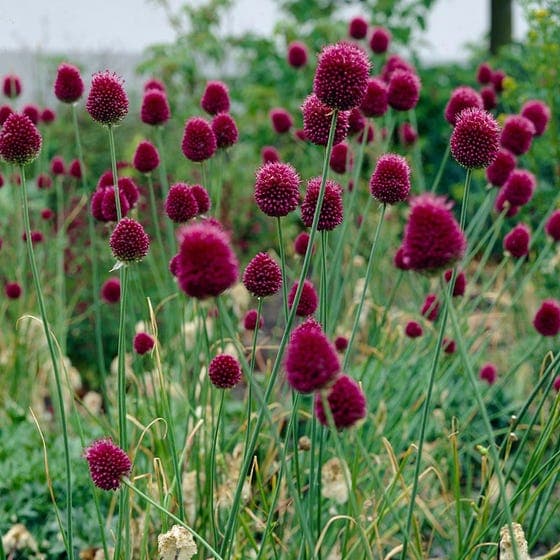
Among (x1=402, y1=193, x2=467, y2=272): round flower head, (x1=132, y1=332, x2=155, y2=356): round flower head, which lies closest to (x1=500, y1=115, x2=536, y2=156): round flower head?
(x1=132, y1=332, x2=155, y2=356): round flower head

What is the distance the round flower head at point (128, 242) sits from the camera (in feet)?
4.65

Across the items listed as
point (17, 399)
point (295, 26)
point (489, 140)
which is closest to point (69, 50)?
point (295, 26)

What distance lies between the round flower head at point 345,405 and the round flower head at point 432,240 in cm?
18

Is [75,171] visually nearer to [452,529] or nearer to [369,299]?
[369,299]

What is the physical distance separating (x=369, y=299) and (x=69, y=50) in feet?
20.8

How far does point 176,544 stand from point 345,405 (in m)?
0.61

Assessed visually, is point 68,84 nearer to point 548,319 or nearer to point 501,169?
point 501,169

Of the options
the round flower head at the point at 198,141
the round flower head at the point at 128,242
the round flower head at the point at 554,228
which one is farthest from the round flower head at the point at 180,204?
the round flower head at the point at 554,228

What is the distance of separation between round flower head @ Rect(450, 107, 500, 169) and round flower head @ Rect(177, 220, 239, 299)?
523 mm

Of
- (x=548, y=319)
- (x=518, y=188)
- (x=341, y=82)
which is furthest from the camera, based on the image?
(x=518, y=188)

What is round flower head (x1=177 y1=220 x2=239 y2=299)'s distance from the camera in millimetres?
963

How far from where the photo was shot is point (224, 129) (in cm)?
197

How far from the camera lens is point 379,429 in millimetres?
2434

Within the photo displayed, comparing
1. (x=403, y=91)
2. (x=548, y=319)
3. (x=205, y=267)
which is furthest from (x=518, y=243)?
(x=205, y=267)
